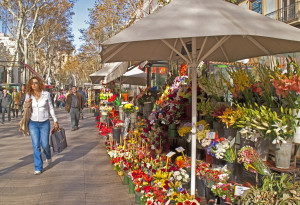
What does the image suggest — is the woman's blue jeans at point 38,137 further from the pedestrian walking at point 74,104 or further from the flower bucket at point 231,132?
the pedestrian walking at point 74,104

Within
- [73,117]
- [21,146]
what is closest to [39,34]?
[73,117]

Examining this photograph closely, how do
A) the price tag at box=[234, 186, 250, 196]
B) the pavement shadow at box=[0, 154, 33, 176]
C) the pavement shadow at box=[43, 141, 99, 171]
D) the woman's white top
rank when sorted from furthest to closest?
the pavement shadow at box=[43, 141, 99, 171]
the pavement shadow at box=[0, 154, 33, 176]
the woman's white top
the price tag at box=[234, 186, 250, 196]

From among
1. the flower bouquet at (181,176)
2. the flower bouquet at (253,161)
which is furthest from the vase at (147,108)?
the flower bouquet at (253,161)

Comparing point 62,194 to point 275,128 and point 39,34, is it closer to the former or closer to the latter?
point 275,128

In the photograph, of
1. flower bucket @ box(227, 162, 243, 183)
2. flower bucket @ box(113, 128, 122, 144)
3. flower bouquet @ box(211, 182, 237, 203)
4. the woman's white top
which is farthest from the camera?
flower bucket @ box(113, 128, 122, 144)

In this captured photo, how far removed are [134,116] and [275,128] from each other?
438cm

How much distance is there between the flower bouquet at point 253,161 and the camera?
293 centimetres

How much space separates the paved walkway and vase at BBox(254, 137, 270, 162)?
1.98 m

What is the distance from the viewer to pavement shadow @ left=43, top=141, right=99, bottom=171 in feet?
21.2

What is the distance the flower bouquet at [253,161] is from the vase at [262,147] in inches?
7.7

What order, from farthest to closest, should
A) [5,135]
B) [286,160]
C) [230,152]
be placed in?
[5,135]
[230,152]
[286,160]

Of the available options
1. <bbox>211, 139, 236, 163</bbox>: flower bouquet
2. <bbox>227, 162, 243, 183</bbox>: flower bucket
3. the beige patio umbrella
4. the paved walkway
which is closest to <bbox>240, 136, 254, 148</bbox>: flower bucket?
<bbox>211, 139, 236, 163</bbox>: flower bouquet

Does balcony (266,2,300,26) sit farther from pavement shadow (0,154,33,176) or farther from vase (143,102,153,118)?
pavement shadow (0,154,33,176)

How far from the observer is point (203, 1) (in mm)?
2768
